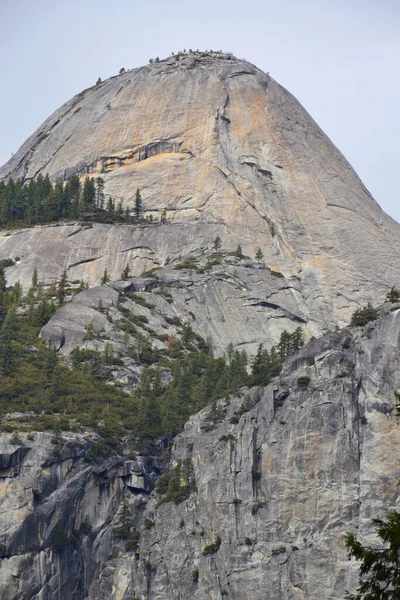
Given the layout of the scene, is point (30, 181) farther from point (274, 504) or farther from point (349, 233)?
point (274, 504)

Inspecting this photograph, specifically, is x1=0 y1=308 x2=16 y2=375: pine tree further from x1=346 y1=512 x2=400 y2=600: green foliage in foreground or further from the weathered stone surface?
x1=346 y1=512 x2=400 y2=600: green foliage in foreground

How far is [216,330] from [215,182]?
31.0 metres

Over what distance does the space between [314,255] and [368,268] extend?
6.56 meters

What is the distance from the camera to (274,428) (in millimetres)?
84312

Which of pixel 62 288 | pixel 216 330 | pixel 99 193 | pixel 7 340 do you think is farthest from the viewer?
pixel 99 193

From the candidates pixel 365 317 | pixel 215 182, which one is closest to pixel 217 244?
pixel 215 182

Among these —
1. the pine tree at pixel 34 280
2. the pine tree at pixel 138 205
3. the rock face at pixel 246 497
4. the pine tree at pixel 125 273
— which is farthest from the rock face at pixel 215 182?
the rock face at pixel 246 497

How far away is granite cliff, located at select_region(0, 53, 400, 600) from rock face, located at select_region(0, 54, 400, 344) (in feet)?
0.94

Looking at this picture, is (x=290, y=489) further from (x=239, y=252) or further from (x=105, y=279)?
(x=239, y=252)

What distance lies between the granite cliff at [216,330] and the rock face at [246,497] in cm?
14

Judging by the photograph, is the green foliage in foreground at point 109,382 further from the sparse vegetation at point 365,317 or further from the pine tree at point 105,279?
the pine tree at point 105,279

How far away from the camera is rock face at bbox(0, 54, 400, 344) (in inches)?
5217

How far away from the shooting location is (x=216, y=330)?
119 metres

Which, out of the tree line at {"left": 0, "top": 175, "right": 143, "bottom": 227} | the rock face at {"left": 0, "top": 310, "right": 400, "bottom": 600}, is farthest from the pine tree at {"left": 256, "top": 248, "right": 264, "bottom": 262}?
the rock face at {"left": 0, "top": 310, "right": 400, "bottom": 600}
